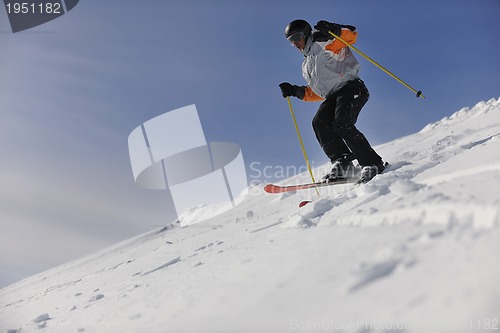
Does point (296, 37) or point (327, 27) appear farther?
point (296, 37)

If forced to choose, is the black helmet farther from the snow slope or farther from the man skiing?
the snow slope

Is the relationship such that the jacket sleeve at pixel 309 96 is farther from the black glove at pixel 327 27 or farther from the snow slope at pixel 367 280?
the snow slope at pixel 367 280

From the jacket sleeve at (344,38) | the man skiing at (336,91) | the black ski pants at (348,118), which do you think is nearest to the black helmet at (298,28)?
the man skiing at (336,91)

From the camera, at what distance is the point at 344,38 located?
14.8 feet

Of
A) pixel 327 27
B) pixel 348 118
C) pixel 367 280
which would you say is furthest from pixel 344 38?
pixel 367 280

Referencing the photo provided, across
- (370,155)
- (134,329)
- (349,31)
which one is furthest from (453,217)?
(349,31)

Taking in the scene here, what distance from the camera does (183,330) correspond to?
1.31 meters

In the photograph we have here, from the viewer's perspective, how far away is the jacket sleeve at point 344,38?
4.45m

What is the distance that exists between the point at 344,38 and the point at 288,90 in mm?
1198

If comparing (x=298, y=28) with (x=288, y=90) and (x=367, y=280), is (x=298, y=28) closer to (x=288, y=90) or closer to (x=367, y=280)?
(x=288, y=90)

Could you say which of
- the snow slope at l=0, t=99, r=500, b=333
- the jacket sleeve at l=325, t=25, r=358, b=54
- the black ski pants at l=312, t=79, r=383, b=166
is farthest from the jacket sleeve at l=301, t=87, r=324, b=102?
the snow slope at l=0, t=99, r=500, b=333

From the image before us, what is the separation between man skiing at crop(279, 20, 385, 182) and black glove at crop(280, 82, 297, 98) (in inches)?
17.2

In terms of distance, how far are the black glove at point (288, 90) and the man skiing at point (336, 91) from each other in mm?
437

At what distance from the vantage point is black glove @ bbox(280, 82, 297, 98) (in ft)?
17.5
